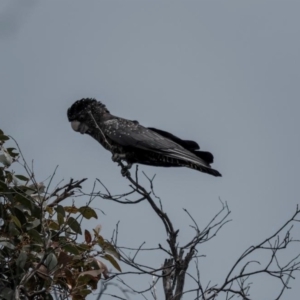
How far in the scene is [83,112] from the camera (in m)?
7.89

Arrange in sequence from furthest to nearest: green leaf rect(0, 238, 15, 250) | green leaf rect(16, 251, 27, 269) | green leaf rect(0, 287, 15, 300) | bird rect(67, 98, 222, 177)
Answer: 1. bird rect(67, 98, 222, 177)
2. green leaf rect(0, 238, 15, 250)
3. green leaf rect(16, 251, 27, 269)
4. green leaf rect(0, 287, 15, 300)

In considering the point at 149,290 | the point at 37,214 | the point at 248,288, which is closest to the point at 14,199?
the point at 37,214

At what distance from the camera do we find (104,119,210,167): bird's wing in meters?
6.66

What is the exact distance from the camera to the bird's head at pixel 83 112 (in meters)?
7.79

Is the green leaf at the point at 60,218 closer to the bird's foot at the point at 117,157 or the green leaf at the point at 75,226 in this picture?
the green leaf at the point at 75,226

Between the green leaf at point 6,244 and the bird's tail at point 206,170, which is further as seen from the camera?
the bird's tail at point 206,170

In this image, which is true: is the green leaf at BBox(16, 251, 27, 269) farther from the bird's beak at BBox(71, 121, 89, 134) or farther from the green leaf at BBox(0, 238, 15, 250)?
the bird's beak at BBox(71, 121, 89, 134)

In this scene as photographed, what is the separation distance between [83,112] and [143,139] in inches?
37.3

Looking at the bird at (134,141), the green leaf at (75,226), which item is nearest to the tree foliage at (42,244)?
the green leaf at (75,226)

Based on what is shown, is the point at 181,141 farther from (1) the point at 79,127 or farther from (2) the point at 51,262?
(2) the point at 51,262

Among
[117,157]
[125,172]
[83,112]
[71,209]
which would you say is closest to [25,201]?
[71,209]

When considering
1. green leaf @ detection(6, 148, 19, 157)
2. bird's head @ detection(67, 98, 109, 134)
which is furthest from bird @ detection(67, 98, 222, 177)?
green leaf @ detection(6, 148, 19, 157)

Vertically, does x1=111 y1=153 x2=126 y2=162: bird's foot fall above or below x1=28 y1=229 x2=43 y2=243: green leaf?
above

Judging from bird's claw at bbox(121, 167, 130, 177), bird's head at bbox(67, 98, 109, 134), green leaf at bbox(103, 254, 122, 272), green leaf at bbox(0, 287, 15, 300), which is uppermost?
bird's head at bbox(67, 98, 109, 134)
